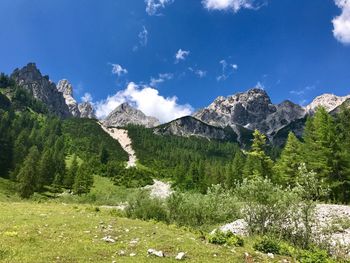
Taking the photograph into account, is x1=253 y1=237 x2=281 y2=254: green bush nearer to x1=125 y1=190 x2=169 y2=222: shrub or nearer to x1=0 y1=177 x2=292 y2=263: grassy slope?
x1=0 y1=177 x2=292 y2=263: grassy slope

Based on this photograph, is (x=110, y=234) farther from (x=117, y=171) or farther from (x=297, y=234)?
(x=117, y=171)

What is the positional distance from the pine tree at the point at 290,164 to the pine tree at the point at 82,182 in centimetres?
5539

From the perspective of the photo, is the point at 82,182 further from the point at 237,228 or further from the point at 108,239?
the point at 108,239

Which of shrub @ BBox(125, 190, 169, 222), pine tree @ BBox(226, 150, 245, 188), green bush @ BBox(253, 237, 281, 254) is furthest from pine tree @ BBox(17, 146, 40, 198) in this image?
green bush @ BBox(253, 237, 281, 254)

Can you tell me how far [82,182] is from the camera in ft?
338

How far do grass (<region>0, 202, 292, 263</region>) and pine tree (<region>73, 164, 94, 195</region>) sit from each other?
77.5 m

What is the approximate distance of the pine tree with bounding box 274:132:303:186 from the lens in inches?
2574

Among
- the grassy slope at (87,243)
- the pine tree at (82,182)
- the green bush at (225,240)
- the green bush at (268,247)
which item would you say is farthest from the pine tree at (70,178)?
the green bush at (268,247)

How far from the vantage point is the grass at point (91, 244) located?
15.7 meters

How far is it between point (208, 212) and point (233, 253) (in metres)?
15.3

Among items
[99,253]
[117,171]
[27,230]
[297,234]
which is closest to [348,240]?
[297,234]

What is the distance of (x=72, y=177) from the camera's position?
351ft

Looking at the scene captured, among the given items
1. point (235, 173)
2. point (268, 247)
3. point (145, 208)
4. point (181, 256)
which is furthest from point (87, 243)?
point (235, 173)

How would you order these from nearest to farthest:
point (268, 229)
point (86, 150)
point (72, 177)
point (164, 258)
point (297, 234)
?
point (164, 258), point (297, 234), point (268, 229), point (72, 177), point (86, 150)
